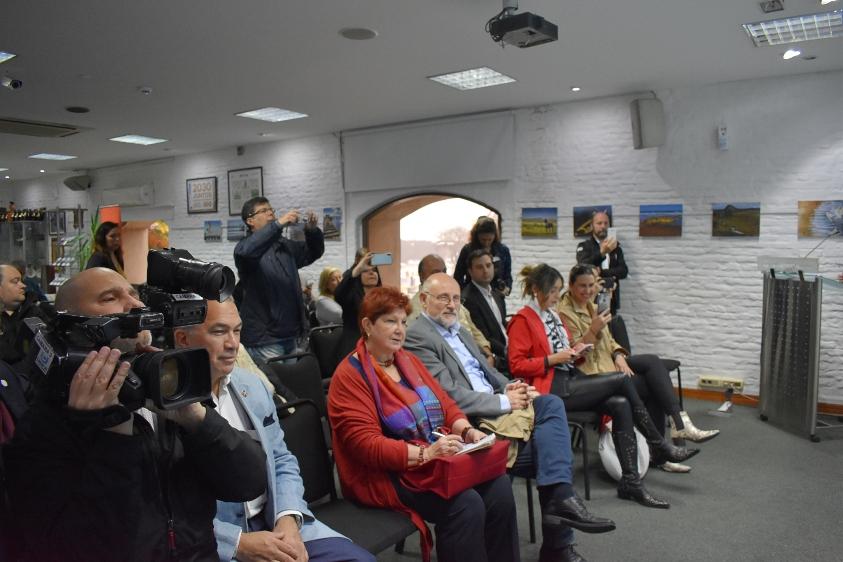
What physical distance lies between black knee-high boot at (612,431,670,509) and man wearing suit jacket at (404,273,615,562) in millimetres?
762

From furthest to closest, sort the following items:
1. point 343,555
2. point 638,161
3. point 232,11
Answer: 1. point 638,161
2. point 232,11
3. point 343,555

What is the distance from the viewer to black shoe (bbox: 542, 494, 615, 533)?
2543 millimetres

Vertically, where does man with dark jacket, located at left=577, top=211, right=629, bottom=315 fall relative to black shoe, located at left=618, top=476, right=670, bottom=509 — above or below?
above

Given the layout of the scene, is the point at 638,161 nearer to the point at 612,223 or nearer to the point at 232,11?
the point at 612,223

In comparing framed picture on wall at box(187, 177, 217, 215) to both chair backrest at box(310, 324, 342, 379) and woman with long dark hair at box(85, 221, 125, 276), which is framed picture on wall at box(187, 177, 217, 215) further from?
chair backrest at box(310, 324, 342, 379)

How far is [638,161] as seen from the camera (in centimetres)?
614

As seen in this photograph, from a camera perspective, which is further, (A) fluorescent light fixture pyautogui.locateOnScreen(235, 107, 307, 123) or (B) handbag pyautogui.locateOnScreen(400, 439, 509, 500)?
(A) fluorescent light fixture pyautogui.locateOnScreen(235, 107, 307, 123)

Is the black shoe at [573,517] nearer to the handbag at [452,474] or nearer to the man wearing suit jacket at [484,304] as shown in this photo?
the handbag at [452,474]

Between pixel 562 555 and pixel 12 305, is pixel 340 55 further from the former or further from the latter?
pixel 562 555

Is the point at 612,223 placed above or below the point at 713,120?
below

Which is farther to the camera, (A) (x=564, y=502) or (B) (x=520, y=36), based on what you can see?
(B) (x=520, y=36)

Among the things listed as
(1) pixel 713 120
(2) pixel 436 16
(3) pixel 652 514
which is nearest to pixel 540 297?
(3) pixel 652 514

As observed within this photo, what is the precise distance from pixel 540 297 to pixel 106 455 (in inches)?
113

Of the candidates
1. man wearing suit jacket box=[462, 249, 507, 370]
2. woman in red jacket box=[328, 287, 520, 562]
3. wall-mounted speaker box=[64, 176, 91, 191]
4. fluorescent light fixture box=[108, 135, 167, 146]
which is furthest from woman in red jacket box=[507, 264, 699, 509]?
wall-mounted speaker box=[64, 176, 91, 191]
